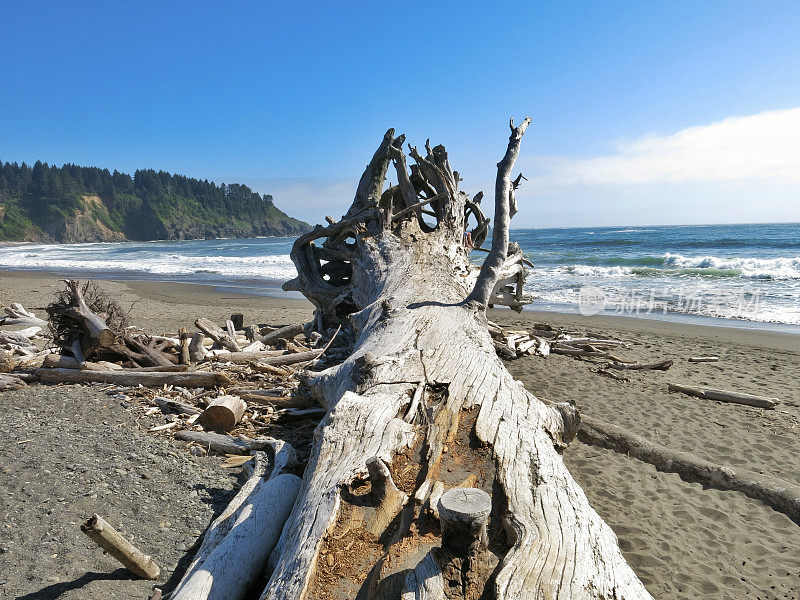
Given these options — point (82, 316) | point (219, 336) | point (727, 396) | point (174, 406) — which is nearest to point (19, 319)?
point (82, 316)

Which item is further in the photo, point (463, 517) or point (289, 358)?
point (289, 358)

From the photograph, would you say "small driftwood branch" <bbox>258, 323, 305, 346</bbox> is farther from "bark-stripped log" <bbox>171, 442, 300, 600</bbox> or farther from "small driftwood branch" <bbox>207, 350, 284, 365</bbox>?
"bark-stripped log" <bbox>171, 442, 300, 600</bbox>

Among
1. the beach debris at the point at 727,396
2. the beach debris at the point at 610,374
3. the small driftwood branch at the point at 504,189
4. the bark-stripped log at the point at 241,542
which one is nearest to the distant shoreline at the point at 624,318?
the beach debris at the point at 727,396

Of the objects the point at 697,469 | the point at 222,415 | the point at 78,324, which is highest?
the point at 78,324

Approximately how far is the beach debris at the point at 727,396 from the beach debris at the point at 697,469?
2.18 metres

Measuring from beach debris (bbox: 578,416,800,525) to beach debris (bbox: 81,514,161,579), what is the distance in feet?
11.9

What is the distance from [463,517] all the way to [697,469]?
338cm

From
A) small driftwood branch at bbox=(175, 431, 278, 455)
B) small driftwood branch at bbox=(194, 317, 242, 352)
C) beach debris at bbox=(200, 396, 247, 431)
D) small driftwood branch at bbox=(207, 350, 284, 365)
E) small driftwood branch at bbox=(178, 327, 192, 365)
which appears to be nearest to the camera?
small driftwood branch at bbox=(175, 431, 278, 455)

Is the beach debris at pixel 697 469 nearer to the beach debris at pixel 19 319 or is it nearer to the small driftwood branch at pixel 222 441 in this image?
the small driftwood branch at pixel 222 441

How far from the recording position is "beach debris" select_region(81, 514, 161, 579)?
212 cm

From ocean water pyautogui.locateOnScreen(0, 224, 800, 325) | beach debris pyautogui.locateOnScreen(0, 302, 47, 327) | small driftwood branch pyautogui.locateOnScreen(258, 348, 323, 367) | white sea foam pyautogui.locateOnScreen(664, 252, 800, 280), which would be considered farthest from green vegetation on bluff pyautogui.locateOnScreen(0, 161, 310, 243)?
small driftwood branch pyautogui.locateOnScreen(258, 348, 323, 367)

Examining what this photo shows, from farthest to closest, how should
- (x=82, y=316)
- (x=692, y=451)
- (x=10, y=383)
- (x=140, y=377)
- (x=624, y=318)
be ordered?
(x=624, y=318), (x=82, y=316), (x=140, y=377), (x=10, y=383), (x=692, y=451)

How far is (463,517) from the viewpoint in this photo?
58.7 inches

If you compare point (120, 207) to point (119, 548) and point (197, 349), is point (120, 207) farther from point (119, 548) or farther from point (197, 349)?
point (119, 548)
